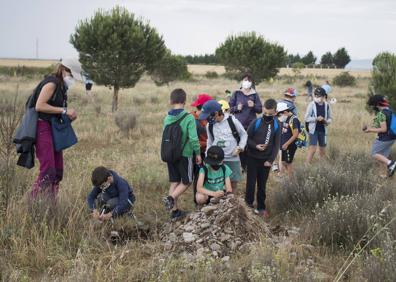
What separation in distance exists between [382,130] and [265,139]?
8.74ft

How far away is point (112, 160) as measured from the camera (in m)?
8.65

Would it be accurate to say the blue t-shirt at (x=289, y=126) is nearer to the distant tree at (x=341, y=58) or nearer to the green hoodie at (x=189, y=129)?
the green hoodie at (x=189, y=129)

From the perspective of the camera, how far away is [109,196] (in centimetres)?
511

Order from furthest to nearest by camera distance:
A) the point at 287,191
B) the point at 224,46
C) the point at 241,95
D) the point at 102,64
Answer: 1. the point at 224,46
2. the point at 102,64
3. the point at 241,95
4. the point at 287,191

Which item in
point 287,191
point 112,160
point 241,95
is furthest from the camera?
point 112,160

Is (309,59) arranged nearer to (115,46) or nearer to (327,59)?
(327,59)

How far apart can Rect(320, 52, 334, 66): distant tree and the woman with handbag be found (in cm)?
10211

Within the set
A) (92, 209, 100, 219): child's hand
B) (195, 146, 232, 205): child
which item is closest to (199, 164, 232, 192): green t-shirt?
(195, 146, 232, 205): child

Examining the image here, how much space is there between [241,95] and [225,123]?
1861mm

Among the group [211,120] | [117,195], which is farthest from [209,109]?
[117,195]

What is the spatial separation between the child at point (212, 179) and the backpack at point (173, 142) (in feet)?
1.15

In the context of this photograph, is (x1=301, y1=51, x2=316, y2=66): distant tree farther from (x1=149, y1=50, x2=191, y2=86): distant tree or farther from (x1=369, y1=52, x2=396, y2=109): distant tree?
(x1=369, y1=52, x2=396, y2=109): distant tree

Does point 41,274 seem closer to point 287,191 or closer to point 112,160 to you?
point 287,191

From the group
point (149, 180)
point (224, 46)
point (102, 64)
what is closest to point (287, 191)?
point (149, 180)
